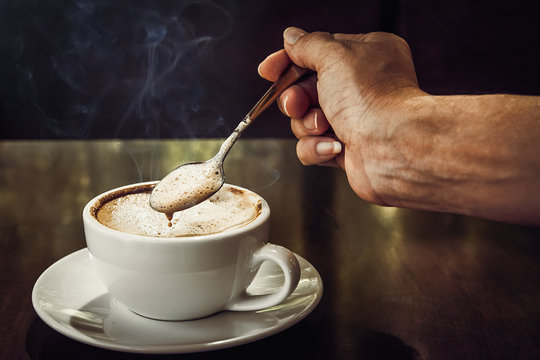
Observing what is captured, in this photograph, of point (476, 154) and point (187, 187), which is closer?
point (476, 154)

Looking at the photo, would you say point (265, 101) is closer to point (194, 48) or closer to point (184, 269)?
point (184, 269)

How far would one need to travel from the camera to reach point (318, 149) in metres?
1.02

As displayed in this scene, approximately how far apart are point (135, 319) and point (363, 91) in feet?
1.56

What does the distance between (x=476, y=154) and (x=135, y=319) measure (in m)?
0.48

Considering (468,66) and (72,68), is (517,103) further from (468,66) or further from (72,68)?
(72,68)

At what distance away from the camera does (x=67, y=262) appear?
76 centimetres

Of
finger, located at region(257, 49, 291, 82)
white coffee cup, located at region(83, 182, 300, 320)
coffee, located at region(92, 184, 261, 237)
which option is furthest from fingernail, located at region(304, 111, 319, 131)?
white coffee cup, located at region(83, 182, 300, 320)

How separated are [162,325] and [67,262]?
0.21 meters

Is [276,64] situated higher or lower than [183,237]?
higher

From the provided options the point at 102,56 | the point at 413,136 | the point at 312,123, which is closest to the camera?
the point at 413,136

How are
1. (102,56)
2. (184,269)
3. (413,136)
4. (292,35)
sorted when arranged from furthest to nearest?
1. (102,56)
2. (292,35)
3. (413,136)
4. (184,269)

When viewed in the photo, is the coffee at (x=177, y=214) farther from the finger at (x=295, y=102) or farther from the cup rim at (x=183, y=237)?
the finger at (x=295, y=102)

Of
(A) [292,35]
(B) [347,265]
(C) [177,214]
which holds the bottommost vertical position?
(B) [347,265]

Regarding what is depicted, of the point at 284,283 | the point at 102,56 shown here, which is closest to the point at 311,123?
the point at 284,283
